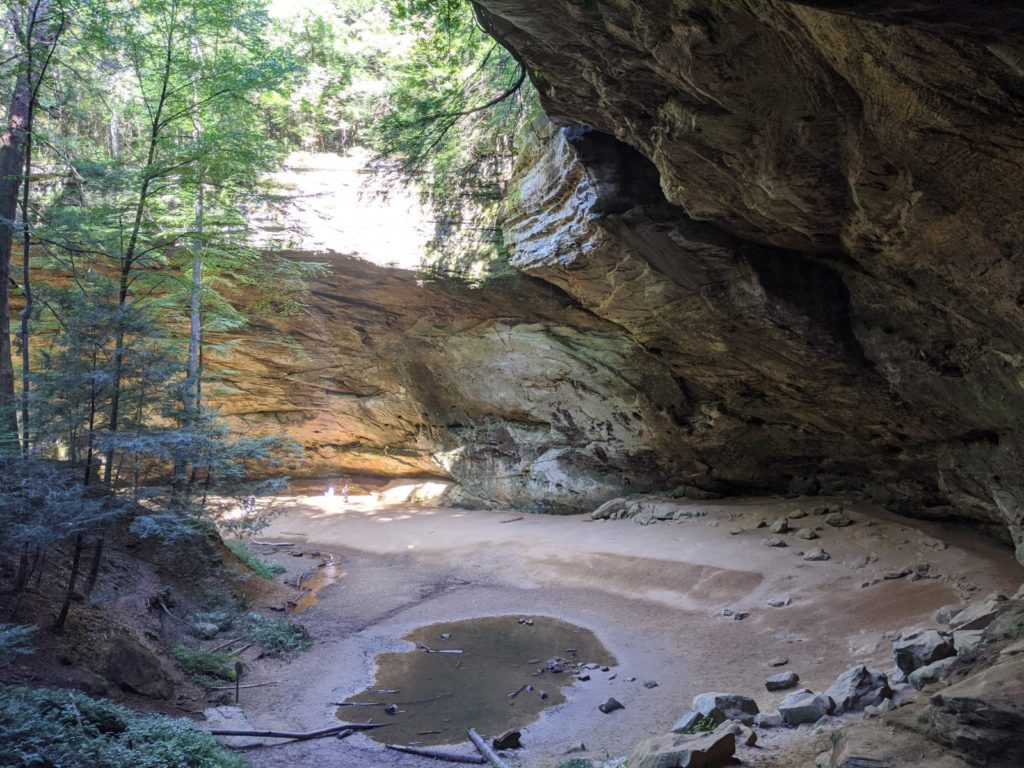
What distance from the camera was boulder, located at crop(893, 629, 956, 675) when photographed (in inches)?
250

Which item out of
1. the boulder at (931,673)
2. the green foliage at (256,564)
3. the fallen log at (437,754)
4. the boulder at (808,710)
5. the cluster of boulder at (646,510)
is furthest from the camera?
the cluster of boulder at (646,510)

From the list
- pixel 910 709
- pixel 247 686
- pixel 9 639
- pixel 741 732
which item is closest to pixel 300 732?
pixel 247 686

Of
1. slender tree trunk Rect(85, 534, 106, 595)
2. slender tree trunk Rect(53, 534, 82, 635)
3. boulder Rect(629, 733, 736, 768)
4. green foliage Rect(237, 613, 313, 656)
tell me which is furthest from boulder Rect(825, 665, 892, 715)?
slender tree trunk Rect(85, 534, 106, 595)

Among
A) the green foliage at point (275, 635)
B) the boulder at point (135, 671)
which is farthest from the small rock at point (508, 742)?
the green foliage at point (275, 635)

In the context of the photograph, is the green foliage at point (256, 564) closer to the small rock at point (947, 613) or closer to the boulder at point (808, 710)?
the boulder at point (808, 710)

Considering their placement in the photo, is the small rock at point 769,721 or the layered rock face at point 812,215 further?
the small rock at point 769,721

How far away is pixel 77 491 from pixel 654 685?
23.4ft

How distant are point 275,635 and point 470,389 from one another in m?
11.8

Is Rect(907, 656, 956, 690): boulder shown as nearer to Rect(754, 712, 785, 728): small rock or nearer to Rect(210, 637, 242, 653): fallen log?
Rect(754, 712, 785, 728): small rock

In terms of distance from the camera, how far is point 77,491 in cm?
737

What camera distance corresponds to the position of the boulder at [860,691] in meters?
5.96

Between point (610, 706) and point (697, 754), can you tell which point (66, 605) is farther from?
point (697, 754)

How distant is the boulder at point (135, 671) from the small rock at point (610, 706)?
4.96 meters

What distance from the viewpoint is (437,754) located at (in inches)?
278
